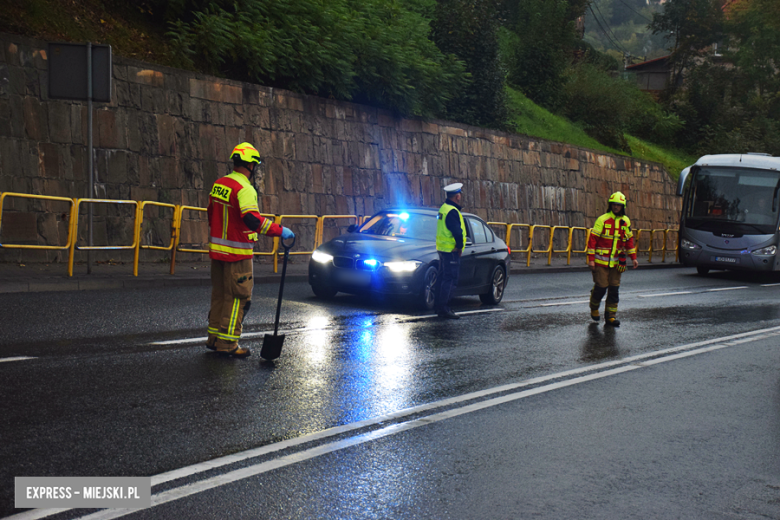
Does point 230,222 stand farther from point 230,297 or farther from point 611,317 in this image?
point 611,317

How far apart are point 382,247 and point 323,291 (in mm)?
1170

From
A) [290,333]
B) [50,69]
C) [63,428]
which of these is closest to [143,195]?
[50,69]

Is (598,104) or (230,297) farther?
(598,104)

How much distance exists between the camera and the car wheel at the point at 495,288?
42.8 feet

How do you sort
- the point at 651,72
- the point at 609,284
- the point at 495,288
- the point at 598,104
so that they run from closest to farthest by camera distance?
the point at 609,284
the point at 495,288
the point at 598,104
the point at 651,72

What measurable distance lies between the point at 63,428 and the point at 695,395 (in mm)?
4815

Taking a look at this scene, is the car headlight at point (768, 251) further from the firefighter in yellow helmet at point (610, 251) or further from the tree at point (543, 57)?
the tree at point (543, 57)

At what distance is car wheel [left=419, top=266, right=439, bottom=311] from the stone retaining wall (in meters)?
Result: 6.69

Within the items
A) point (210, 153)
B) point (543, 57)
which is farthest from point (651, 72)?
point (210, 153)

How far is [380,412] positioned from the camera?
18.8ft

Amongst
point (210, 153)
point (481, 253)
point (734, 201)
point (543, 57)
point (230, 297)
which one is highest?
point (543, 57)

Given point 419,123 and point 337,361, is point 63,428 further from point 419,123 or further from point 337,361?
point 419,123

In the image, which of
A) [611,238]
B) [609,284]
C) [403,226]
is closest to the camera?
[611,238]

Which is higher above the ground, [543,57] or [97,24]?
[543,57]
